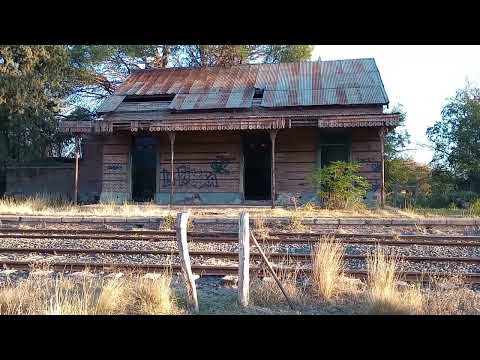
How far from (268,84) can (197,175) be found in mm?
5549

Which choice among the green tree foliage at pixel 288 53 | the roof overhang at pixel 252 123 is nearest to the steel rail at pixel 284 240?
the roof overhang at pixel 252 123

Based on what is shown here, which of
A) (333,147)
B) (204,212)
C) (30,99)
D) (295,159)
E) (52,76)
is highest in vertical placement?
(52,76)

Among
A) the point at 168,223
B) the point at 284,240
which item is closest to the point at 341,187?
the point at 284,240

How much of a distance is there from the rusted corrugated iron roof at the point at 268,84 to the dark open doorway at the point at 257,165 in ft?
4.76

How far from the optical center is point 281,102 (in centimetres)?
1895

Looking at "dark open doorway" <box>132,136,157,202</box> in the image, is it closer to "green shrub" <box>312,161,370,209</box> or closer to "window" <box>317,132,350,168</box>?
"window" <box>317,132,350,168</box>

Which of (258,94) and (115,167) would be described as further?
(258,94)

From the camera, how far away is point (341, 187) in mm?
15570

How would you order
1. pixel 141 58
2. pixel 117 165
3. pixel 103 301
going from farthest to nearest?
pixel 141 58
pixel 117 165
pixel 103 301

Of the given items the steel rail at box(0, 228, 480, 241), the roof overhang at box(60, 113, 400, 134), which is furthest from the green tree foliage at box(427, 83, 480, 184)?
the steel rail at box(0, 228, 480, 241)

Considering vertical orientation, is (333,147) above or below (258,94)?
below

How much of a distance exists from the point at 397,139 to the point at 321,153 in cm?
1694

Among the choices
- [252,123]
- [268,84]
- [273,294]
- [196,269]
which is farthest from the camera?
[268,84]

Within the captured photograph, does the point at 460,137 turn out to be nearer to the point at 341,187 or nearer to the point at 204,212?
the point at 341,187
